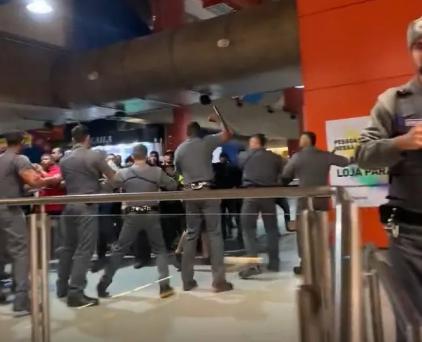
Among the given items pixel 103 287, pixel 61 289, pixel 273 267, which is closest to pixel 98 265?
pixel 103 287

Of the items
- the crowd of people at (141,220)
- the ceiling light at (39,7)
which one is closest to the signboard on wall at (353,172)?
the crowd of people at (141,220)

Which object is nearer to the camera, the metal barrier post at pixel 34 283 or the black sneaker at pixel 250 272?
the metal barrier post at pixel 34 283

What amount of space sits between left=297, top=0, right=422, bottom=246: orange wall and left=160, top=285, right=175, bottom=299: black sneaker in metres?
1.66

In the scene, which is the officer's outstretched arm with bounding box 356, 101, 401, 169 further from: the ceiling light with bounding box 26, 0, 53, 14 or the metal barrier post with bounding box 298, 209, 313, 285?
the ceiling light with bounding box 26, 0, 53, 14

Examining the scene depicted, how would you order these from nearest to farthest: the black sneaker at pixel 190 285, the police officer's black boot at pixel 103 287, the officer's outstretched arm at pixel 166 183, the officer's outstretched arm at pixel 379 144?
the officer's outstretched arm at pixel 379 144 < the black sneaker at pixel 190 285 < the police officer's black boot at pixel 103 287 < the officer's outstretched arm at pixel 166 183

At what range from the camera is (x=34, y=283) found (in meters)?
2.53

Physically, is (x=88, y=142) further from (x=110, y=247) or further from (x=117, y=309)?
(x=117, y=309)

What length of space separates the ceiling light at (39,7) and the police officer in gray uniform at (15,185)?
12.7ft

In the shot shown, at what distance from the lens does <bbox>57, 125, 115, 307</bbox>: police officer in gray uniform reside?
3088mm

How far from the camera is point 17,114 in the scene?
7.79 meters

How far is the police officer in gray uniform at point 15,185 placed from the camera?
308cm

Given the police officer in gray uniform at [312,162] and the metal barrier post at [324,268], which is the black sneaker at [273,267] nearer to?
the metal barrier post at [324,268]

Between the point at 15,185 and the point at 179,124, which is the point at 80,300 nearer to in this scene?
the point at 15,185

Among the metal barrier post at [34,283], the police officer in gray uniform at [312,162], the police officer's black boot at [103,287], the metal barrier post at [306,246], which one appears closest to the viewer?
the metal barrier post at [306,246]
